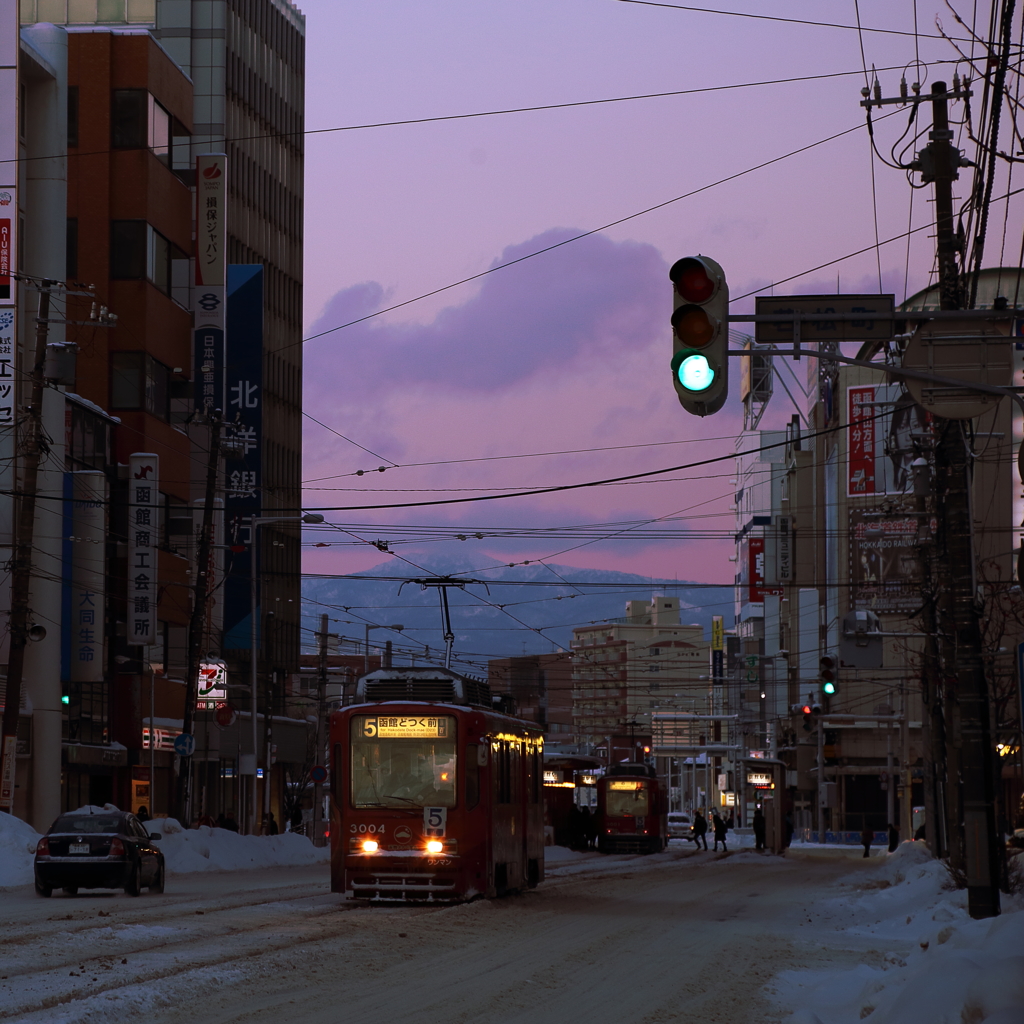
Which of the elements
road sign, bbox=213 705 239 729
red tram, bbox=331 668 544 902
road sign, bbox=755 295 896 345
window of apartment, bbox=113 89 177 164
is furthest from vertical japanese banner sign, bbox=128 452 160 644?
road sign, bbox=755 295 896 345

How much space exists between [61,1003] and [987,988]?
6.37 metres

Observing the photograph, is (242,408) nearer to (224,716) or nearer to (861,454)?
(224,716)

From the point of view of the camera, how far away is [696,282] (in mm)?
11273

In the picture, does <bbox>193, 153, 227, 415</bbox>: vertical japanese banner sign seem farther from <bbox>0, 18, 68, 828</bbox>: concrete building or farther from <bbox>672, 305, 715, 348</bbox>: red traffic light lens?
<bbox>672, 305, 715, 348</bbox>: red traffic light lens

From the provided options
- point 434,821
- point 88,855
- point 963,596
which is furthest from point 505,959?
point 88,855

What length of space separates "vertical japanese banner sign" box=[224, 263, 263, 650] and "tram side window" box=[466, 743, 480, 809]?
41.0 m

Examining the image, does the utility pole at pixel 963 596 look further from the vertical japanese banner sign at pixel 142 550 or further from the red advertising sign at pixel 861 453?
the red advertising sign at pixel 861 453

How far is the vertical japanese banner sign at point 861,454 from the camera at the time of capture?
83188 mm

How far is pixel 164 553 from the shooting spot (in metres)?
58.4

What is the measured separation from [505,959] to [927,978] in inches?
240

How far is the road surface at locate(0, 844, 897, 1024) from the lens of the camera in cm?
1234

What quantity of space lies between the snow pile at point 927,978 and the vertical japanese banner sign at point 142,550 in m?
31.4

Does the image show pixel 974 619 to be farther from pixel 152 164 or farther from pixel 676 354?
pixel 152 164

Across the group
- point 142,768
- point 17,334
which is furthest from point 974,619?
point 142,768
